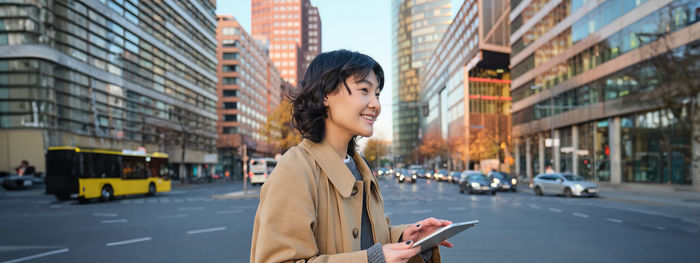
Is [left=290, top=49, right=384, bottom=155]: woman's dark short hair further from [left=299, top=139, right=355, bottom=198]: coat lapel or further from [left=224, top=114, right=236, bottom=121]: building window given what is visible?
[left=224, top=114, right=236, bottom=121]: building window

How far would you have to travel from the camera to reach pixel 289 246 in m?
1.46

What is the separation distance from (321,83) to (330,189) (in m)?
0.45

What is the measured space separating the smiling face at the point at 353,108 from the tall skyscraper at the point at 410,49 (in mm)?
139684

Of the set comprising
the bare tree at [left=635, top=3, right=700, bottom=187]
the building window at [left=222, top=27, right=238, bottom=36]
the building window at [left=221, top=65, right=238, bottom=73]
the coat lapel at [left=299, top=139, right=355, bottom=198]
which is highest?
the building window at [left=222, top=27, right=238, bottom=36]

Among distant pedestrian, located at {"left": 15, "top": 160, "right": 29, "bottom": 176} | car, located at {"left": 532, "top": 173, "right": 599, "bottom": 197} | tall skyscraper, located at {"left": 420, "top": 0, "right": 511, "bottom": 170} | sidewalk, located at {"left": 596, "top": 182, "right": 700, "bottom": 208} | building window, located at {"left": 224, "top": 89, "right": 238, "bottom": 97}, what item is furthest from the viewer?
building window, located at {"left": 224, "top": 89, "right": 238, "bottom": 97}

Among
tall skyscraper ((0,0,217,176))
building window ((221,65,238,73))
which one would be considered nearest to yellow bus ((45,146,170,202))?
tall skyscraper ((0,0,217,176))

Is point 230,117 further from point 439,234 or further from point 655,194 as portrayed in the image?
point 439,234

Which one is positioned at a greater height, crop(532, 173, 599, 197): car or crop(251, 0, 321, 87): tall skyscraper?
crop(251, 0, 321, 87): tall skyscraper

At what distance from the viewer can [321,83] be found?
1.88 meters

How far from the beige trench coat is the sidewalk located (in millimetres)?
20319

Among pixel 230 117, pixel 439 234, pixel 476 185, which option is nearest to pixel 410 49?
pixel 230 117

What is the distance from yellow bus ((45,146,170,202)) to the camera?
68.2 ft

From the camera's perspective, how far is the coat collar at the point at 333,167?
1.69 metres

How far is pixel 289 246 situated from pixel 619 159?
125 feet
